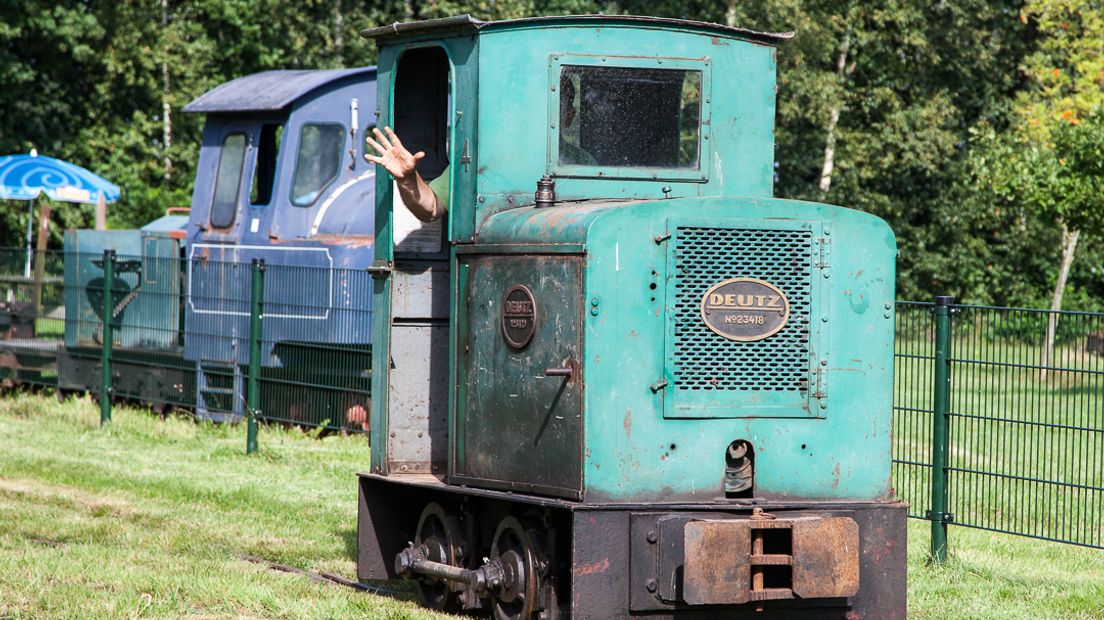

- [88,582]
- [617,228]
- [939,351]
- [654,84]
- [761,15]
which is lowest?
[88,582]

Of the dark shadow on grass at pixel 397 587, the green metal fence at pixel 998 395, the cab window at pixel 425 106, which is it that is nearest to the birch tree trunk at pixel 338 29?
the green metal fence at pixel 998 395

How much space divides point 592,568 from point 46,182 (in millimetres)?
16979

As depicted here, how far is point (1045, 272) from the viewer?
38.9 meters

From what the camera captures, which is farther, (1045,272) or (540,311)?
(1045,272)

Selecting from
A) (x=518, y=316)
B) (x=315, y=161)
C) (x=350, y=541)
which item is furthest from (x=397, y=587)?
(x=315, y=161)

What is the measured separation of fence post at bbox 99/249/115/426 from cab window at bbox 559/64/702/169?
32.3 feet

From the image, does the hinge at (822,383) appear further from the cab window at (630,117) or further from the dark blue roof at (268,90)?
the dark blue roof at (268,90)

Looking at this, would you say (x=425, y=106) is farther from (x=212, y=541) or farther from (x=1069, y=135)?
(x=1069, y=135)

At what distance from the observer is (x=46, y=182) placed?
71.5ft

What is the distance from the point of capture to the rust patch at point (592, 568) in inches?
261

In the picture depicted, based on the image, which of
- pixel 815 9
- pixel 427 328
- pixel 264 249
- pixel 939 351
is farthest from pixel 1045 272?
pixel 427 328

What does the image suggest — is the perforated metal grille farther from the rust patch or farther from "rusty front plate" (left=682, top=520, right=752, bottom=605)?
the rust patch

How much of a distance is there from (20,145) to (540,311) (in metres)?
32.3

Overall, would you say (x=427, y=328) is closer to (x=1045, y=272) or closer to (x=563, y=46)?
(x=563, y=46)
